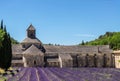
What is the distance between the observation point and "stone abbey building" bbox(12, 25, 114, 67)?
3418 inches

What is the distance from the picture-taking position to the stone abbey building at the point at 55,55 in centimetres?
8681

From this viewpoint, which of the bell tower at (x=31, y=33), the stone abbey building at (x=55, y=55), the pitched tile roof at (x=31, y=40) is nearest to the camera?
the stone abbey building at (x=55, y=55)

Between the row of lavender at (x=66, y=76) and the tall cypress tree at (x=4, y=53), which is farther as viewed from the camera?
the tall cypress tree at (x=4, y=53)

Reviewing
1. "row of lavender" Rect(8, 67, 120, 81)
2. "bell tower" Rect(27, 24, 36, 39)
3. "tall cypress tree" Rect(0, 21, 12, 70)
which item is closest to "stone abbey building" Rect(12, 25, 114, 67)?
"bell tower" Rect(27, 24, 36, 39)

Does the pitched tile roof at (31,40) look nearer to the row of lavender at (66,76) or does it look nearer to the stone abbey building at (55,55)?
the stone abbey building at (55,55)

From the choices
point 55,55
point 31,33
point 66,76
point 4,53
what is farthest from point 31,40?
point 66,76

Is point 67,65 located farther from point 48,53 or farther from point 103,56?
point 103,56

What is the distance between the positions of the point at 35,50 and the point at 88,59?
57.1ft

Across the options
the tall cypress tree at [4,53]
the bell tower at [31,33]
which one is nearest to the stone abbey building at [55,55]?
the bell tower at [31,33]

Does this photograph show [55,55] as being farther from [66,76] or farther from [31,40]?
[66,76]

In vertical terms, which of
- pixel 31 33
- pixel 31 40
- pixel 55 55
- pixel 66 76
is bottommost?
pixel 66 76

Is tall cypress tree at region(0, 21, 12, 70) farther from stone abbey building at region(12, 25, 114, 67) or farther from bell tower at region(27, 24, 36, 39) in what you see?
bell tower at region(27, 24, 36, 39)

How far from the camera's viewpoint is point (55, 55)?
92375mm

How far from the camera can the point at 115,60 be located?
313 feet
